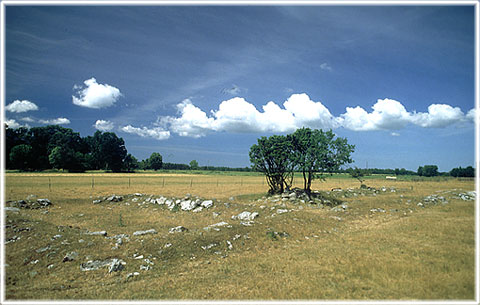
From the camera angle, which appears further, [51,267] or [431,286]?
[51,267]

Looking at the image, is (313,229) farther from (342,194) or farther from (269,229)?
(342,194)

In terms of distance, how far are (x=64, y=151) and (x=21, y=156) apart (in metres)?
11.9

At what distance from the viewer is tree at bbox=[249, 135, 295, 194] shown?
3141cm

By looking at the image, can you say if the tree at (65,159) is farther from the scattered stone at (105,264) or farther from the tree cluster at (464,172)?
→ the tree cluster at (464,172)

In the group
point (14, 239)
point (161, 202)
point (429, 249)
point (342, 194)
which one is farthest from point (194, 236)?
point (342, 194)

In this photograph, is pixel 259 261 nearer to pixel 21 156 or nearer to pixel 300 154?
pixel 300 154

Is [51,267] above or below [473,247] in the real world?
below

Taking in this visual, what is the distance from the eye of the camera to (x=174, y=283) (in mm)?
7629

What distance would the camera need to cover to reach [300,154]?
3011cm

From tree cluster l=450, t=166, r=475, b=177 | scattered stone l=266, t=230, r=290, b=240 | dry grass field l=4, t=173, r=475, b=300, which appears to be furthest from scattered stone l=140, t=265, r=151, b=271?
tree cluster l=450, t=166, r=475, b=177

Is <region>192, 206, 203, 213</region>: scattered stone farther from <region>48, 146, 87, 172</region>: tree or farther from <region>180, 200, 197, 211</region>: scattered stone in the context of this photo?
<region>48, 146, 87, 172</region>: tree

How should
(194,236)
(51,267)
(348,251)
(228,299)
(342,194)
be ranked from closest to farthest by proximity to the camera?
1. (228,299)
2. (51,267)
3. (348,251)
4. (194,236)
5. (342,194)

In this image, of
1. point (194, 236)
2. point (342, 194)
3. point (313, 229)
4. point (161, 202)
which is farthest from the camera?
point (342, 194)

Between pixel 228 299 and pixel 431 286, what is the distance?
5714 millimetres
